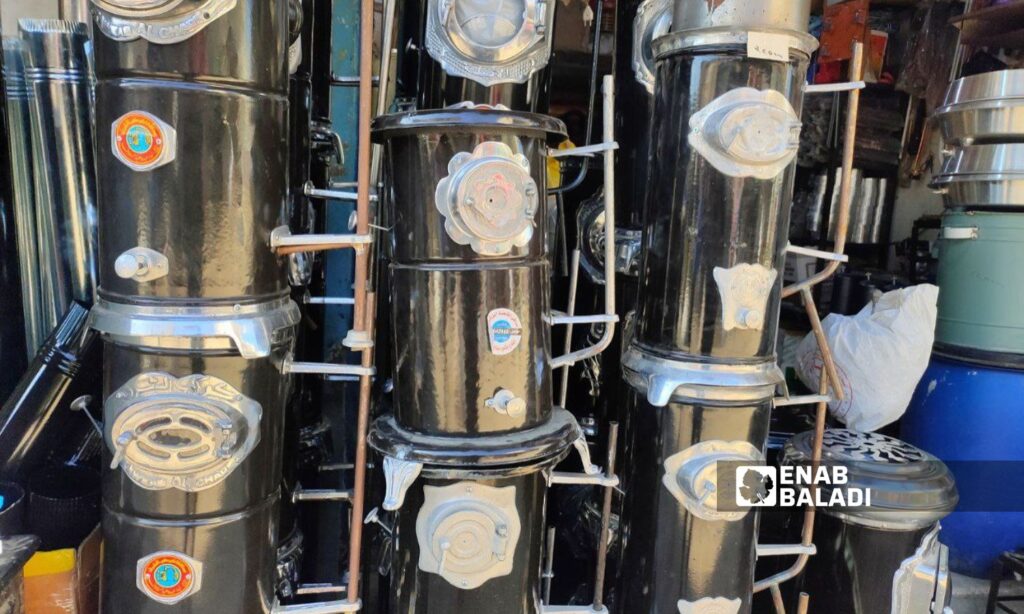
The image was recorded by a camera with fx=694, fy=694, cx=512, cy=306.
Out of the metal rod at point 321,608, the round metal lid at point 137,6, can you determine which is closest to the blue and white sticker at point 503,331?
the metal rod at point 321,608

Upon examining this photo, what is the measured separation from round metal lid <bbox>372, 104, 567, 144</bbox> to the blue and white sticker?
48 cm

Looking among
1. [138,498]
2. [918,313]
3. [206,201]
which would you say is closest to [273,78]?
[206,201]

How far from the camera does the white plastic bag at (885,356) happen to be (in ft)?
9.06

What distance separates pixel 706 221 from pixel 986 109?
1742 mm

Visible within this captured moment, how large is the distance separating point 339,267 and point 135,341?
5.38 ft

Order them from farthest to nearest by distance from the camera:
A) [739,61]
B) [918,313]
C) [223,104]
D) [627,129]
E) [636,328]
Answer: [918,313] → [627,129] → [636,328] → [739,61] → [223,104]

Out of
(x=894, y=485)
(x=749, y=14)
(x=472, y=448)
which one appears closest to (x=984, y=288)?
(x=894, y=485)

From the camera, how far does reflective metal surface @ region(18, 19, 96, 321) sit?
2223 mm

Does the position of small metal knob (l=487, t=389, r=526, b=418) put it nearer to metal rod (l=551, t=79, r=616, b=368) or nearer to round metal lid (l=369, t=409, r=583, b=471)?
round metal lid (l=369, t=409, r=583, b=471)

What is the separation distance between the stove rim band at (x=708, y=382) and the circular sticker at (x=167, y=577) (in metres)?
1.36

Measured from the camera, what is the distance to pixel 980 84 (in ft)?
9.54

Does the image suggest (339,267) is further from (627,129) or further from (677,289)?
(677,289)

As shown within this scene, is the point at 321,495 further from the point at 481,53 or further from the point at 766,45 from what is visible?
the point at 766,45

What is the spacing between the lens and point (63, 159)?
2281 millimetres
